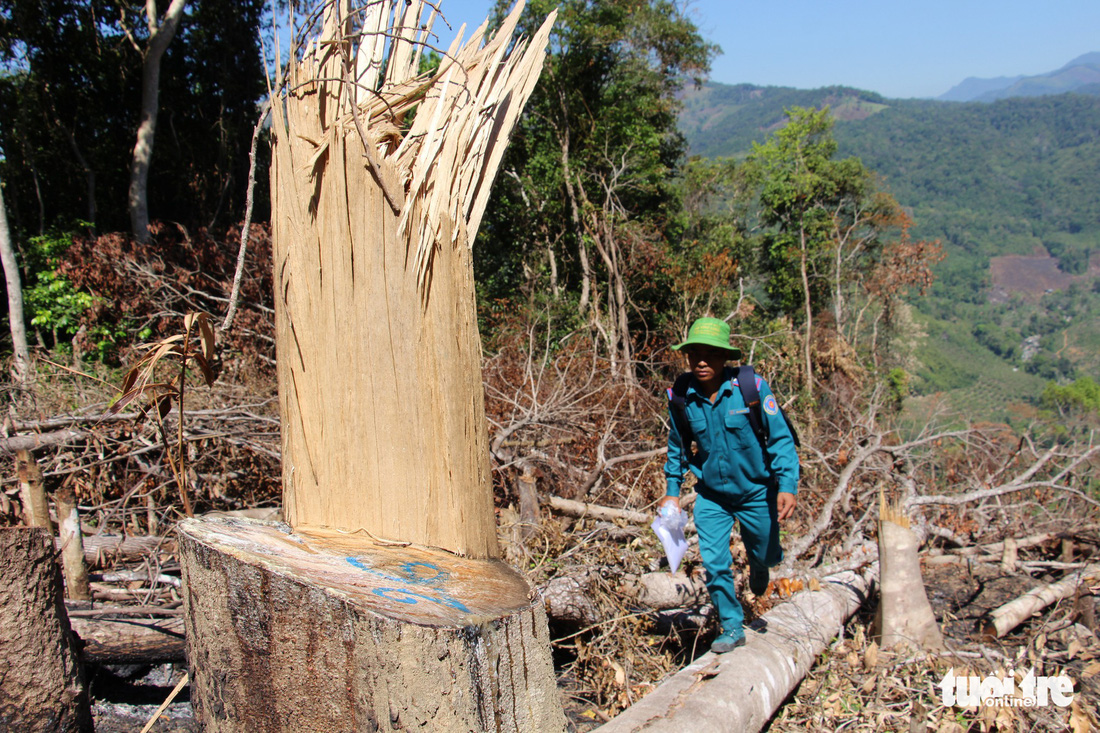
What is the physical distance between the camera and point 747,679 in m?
→ 2.67

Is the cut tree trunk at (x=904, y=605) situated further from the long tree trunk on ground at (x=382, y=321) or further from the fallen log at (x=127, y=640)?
the fallen log at (x=127, y=640)

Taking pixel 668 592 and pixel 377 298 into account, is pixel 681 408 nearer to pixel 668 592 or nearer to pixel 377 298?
pixel 668 592

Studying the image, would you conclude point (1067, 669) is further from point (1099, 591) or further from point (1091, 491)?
point (1091, 491)

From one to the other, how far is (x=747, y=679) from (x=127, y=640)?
2.67 m

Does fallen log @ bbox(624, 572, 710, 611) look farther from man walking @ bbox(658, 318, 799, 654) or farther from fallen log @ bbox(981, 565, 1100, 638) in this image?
fallen log @ bbox(981, 565, 1100, 638)

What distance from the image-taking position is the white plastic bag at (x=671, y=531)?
10.4 ft

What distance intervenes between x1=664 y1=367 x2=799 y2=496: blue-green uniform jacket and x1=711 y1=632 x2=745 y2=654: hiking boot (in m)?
0.65

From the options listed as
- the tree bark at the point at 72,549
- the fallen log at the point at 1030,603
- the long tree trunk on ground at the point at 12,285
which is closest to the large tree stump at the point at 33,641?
the tree bark at the point at 72,549

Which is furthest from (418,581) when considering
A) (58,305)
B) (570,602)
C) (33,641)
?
(58,305)

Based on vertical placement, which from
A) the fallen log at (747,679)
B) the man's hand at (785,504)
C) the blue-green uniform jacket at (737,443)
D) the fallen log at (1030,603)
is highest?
the blue-green uniform jacket at (737,443)

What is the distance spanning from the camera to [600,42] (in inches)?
531

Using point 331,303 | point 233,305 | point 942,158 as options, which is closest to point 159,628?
point 233,305

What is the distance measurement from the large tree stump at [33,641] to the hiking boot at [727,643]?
2.40 meters

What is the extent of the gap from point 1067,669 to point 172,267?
10100mm
